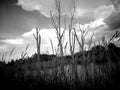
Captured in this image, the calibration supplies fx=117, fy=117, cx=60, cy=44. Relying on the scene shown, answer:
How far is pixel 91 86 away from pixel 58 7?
35.1 feet

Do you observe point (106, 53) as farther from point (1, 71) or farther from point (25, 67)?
point (1, 71)

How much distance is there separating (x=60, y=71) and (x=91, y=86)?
60 centimetres

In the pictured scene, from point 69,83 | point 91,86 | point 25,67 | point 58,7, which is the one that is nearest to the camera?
point 91,86

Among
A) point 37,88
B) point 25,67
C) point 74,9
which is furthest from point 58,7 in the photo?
point 37,88

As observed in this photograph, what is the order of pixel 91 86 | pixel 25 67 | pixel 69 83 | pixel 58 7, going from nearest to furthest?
pixel 91 86 < pixel 69 83 < pixel 25 67 < pixel 58 7

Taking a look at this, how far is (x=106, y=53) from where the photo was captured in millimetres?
2021

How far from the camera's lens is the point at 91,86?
1696mm

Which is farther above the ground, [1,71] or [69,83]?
[1,71]

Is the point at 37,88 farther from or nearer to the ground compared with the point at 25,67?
nearer to the ground

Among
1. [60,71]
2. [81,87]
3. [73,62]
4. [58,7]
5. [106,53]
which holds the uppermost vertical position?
[58,7]

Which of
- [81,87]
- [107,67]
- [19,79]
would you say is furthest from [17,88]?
[107,67]

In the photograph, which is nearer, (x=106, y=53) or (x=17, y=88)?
(x=17, y=88)

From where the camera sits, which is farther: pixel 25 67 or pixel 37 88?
pixel 25 67

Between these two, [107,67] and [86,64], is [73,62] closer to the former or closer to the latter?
[86,64]
